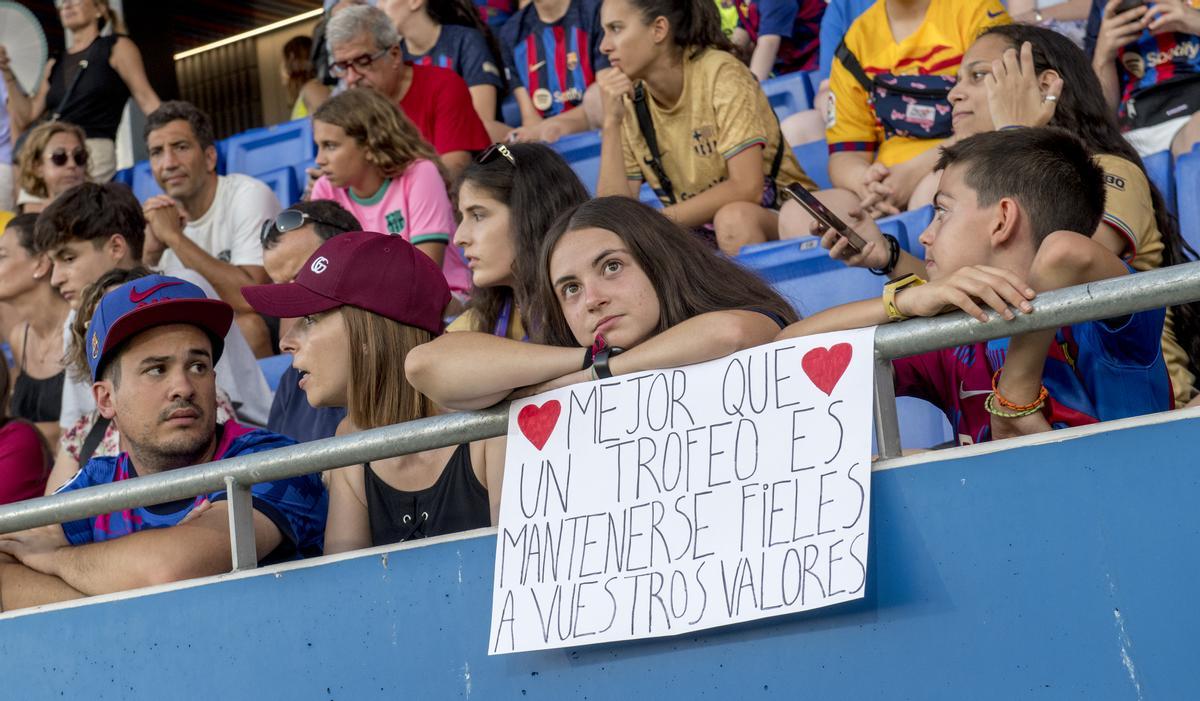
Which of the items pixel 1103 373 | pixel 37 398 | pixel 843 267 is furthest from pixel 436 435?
pixel 37 398

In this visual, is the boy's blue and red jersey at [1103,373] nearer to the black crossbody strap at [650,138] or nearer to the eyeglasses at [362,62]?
the black crossbody strap at [650,138]

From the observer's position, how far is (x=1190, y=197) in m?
3.62

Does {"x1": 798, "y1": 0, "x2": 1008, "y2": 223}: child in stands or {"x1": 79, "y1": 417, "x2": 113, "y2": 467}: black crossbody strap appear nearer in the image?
{"x1": 79, "y1": 417, "x2": 113, "y2": 467}: black crossbody strap

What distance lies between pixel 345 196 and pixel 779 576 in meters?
3.30

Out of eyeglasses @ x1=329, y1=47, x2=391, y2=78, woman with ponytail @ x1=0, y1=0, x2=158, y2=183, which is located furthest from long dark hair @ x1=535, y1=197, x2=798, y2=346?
woman with ponytail @ x1=0, y1=0, x2=158, y2=183

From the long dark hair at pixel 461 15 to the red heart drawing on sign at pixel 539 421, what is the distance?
441 centimetres

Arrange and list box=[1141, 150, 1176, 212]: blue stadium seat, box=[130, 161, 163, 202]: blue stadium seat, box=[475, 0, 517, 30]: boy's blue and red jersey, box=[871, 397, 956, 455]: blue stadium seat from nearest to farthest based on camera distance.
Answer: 1. box=[871, 397, 956, 455]: blue stadium seat
2. box=[1141, 150, 1176, 212]: blue stadium seat
3. box=[475, 0, 517, 30]: boy's blue and red jersey
4. box=[130, 161, 163, 202]: blue stadium seat

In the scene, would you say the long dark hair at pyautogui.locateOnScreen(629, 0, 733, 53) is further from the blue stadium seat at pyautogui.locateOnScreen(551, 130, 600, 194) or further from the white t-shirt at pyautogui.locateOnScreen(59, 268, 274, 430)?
the white t-shirt at pyautogui.locateOnScreen(59, 268, 274, 430)

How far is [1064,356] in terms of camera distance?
234cm

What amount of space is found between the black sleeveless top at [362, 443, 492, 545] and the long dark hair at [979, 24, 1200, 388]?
1.34 m

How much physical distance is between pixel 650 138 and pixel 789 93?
4.61 feet

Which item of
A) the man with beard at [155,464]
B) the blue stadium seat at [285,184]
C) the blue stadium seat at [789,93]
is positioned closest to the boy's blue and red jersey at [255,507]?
the man with beard at [155,464]

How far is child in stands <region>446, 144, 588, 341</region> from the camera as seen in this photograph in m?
3.48

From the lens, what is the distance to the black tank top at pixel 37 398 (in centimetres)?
479
